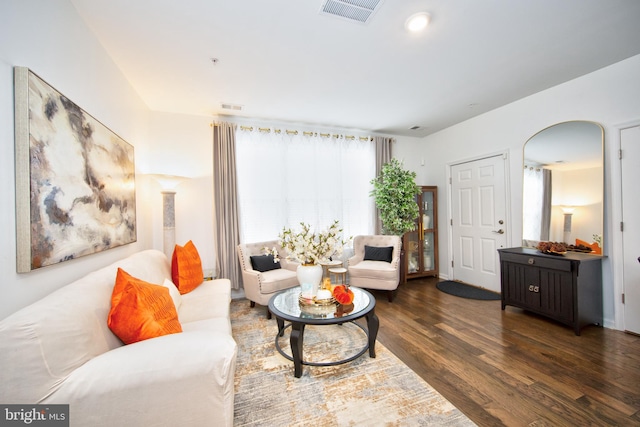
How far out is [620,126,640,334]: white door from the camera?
2.47 meters

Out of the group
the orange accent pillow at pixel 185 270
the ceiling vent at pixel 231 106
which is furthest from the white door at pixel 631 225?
the orange accent pillow at pixel 185 270

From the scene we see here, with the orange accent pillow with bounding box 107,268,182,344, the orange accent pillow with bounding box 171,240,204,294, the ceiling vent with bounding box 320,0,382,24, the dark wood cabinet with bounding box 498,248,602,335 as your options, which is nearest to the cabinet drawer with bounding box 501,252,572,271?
the dark wood cabinet with bounding box 498,248,602,335

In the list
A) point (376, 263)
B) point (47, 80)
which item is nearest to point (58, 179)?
point (47, 80)

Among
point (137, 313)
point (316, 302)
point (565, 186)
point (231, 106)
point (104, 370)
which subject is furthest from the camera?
point (231, 106)

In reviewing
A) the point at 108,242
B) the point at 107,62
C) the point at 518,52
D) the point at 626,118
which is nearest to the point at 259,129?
the point at 107,62

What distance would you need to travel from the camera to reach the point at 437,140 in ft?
15.8

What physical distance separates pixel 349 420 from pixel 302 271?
A: 3.76 ft

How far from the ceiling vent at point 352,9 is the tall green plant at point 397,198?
2.53 m

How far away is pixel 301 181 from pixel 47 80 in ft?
9.95

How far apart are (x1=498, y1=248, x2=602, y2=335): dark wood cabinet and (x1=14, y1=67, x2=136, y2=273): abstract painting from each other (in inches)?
164

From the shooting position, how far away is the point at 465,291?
3900mm

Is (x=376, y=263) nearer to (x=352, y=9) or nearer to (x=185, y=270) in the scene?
(x=185, y=270)

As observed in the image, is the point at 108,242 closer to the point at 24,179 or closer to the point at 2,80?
the point at 24,179

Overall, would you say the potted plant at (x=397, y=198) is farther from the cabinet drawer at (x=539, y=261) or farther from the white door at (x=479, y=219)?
the cabinet drawer at (x=539, y=261)
